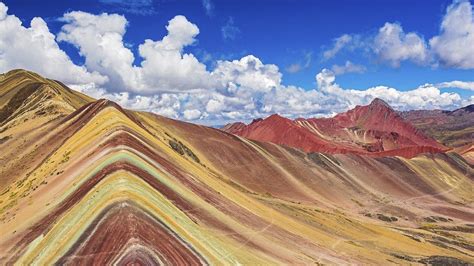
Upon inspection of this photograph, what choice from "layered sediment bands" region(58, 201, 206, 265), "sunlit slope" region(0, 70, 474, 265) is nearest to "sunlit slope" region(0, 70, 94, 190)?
"sunlit slope" region(0, 70, 474, 265)

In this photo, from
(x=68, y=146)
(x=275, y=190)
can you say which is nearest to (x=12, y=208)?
(x=68, y=146)

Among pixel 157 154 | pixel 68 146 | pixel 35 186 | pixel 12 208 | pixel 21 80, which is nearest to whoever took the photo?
pixel 12 208

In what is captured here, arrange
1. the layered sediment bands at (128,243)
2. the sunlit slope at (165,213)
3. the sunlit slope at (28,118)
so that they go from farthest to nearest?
the sunlit slope at (28,118)
the sunlit slope at (165,213)
the layered sediment bands at (128,243)

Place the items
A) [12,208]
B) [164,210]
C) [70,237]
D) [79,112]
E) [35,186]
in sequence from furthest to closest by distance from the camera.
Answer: [79,112], [35,186], [12,208], [164,210], [70,237]

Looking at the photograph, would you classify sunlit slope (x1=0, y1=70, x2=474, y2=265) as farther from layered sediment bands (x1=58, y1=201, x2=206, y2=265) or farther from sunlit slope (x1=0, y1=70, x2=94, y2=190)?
sunlit slope (x1=0, y1=70, x2=94, y2=190)

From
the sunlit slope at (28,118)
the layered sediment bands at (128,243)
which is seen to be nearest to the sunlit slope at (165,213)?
the layered sediment bands at (128,243)

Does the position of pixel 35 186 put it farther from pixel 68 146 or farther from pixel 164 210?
pixel 164 210

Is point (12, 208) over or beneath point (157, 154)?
beneath

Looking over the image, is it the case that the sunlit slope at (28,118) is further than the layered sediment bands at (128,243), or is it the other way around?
the sunlit slope at (28,118)

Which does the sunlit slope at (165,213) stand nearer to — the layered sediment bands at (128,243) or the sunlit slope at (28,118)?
the layered sediment bands at (128,243)
